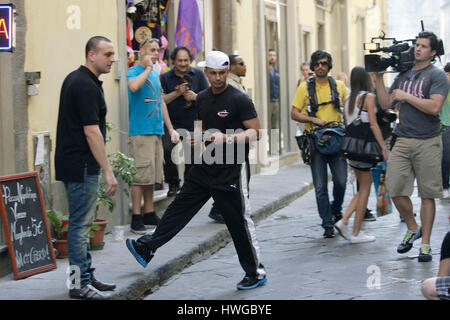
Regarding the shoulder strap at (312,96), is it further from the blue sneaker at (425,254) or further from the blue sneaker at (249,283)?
the blue sneaker at (249,283)

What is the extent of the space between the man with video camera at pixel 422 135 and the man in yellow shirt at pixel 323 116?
4.72 feet

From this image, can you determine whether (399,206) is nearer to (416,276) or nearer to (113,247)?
(416,276)

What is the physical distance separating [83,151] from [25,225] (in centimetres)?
125

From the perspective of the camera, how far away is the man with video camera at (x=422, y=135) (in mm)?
7352

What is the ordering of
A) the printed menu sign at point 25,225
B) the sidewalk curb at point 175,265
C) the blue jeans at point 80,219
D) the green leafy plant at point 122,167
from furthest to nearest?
the green leafy plant at point 122,167 < the printed menu sign at point 25,225 < the sidewalk curb at point 175,265 < the blue jeans at point 80,219

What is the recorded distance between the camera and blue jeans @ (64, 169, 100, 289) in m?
5.95

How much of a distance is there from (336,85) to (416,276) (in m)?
→ 2.88

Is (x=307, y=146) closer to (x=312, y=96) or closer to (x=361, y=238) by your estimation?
(x=312, y=96)

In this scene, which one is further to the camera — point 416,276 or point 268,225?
point 268,225

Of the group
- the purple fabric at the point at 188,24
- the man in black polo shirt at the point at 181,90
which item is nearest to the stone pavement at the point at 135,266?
the man in black polo shirt at the point at 181,90

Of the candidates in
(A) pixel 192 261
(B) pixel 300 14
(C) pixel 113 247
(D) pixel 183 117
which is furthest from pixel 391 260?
(B) pixel 300 14

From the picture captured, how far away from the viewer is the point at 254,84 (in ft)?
52.6

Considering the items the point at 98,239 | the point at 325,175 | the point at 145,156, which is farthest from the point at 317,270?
the point at 145,156
